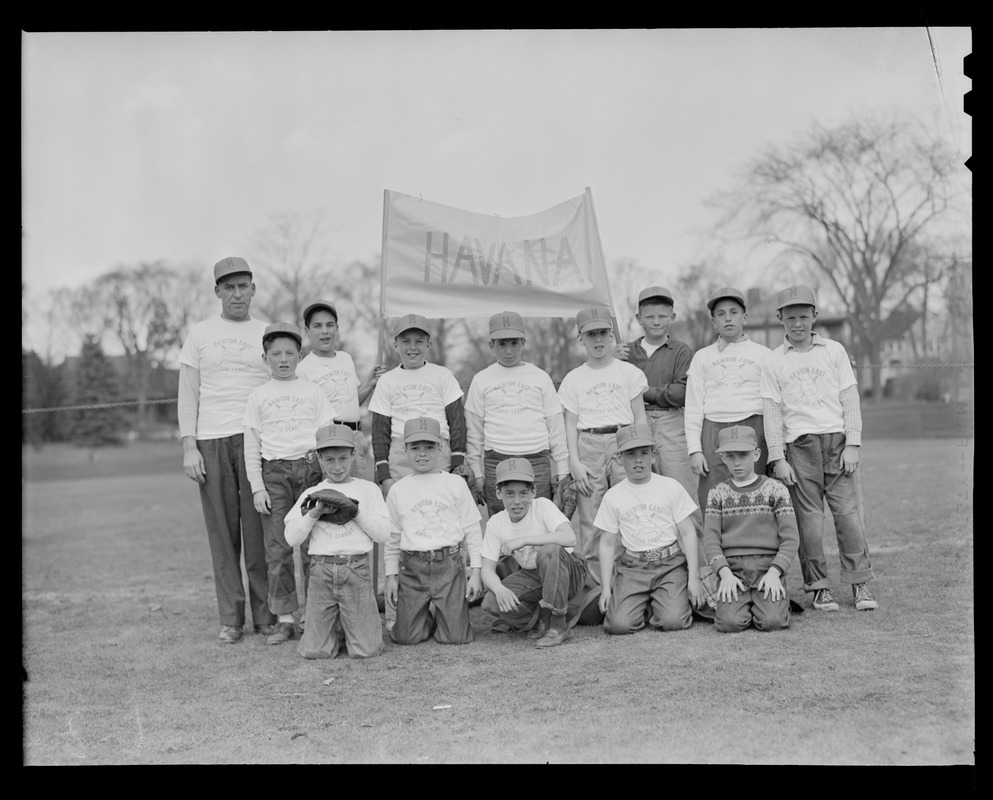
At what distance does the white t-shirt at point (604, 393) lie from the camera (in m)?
5.84

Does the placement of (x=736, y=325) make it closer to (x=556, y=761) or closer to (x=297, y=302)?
(x=556, y=761)

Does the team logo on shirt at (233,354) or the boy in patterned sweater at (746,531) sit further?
the team logo on shirt at (233,354)

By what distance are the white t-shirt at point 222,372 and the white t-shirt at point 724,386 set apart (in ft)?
8.39

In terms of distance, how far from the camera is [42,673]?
16.8 feet

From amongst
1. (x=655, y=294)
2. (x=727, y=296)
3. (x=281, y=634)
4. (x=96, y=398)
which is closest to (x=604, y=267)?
(x=655, y=294)

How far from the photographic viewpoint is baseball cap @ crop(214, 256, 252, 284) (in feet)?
18.6

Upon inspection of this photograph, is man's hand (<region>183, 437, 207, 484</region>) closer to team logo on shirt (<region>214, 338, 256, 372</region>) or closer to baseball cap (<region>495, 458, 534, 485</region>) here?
team logo on shirt (<region>214, 338, 256, 372</region>)

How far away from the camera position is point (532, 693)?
430 centimetres

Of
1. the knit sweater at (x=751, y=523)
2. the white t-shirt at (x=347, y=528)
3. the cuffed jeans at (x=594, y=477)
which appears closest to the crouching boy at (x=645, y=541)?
the knit sweater at (x=751, y=523)

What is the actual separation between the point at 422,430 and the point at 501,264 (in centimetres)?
158

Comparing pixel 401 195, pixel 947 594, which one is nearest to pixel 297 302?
pixel 401 195

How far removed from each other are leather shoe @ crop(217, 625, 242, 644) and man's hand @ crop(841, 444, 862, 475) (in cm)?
358

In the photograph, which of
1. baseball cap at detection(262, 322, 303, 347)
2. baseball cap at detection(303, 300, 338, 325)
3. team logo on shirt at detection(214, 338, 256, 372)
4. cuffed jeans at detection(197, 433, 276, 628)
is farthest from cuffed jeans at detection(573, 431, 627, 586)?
team logo on shirt at detection(214, 338, 256, 372)

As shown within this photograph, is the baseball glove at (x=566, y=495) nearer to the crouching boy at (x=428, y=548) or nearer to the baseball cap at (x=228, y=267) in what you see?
the crouching boy at (x=428, y=548)
